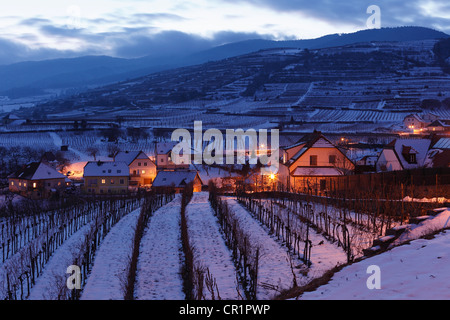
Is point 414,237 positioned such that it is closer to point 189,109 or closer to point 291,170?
point 291,170

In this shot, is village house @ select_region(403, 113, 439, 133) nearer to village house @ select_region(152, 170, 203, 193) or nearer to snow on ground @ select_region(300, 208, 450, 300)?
village house @ select_region(152, 170, 203, 193)

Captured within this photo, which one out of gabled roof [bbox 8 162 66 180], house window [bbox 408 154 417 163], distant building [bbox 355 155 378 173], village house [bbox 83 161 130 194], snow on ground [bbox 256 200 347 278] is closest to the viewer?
snow on ground [bbox 256 200 347 278]

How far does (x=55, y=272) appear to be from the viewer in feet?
48.2

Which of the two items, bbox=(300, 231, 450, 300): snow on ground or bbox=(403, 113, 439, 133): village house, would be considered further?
bbox=(403, 113, 439, 133): village house

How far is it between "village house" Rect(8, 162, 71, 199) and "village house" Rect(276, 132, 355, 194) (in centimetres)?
2100

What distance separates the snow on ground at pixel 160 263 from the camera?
12.2m

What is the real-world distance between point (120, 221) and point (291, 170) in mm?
12609

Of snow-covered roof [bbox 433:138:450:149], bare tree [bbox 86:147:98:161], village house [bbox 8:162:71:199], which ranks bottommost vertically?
village house [bbox 8:162:71:199]

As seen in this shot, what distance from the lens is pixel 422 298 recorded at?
6.86 metres

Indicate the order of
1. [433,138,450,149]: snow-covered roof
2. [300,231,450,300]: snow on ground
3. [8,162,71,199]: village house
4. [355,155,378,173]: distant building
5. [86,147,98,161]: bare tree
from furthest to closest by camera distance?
[86,147,98,161]: bare tree, [8,162,71,199]: village house, [355,155,378,173]: distant building, [433,138,450,149]: snow-covered roof, [300,231,450,300]: snow on ground

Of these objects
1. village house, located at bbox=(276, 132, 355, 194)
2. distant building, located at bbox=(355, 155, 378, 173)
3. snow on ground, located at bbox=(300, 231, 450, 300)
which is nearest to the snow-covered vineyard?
snow on ground, located at bbox=(300, 231, 450, 300)

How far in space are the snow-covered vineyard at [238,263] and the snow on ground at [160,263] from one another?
1.1 inches

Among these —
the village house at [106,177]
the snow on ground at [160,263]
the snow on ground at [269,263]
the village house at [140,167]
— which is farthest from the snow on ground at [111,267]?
the village house at [140,167]

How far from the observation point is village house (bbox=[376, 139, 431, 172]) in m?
29.9
